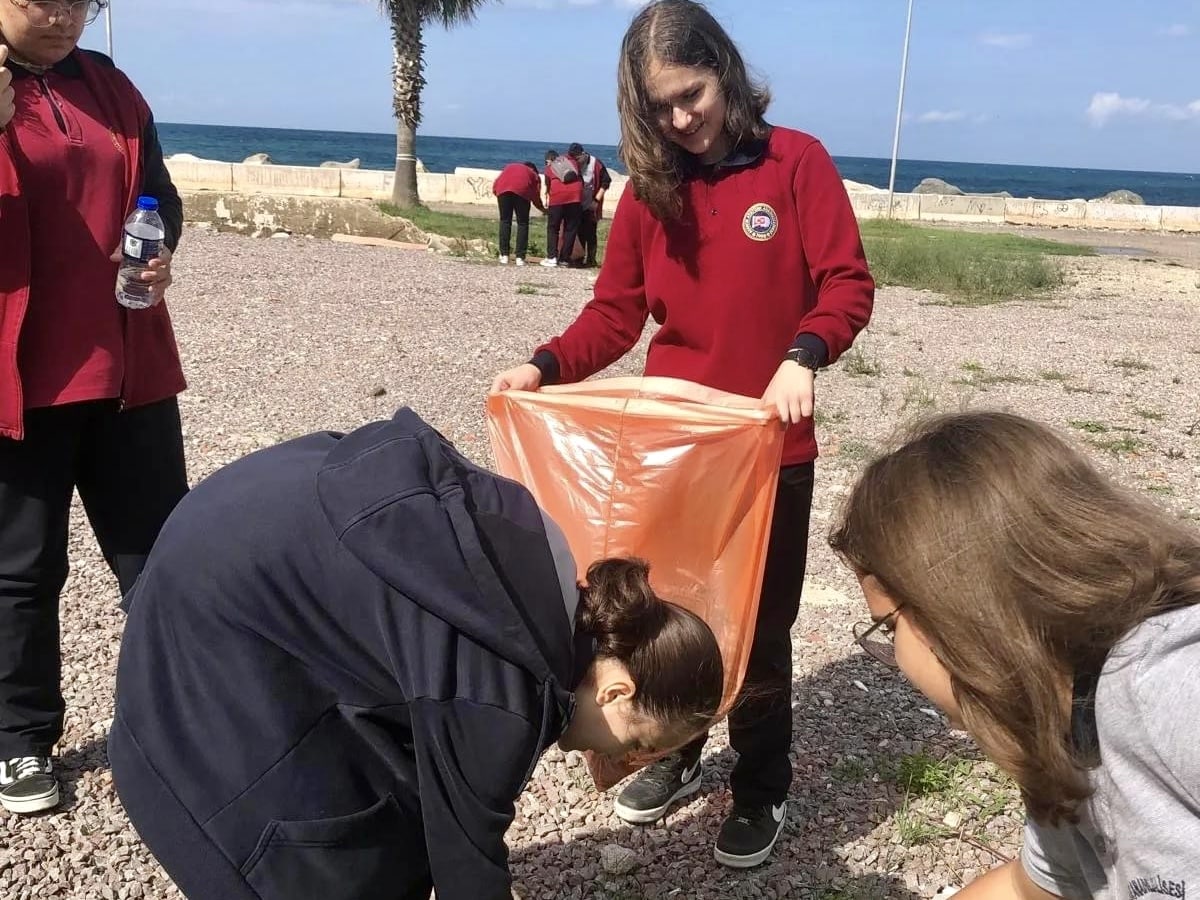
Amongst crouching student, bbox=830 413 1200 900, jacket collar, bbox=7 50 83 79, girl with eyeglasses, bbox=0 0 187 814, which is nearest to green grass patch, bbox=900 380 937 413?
girl with eyeglasses, bbox=0 0 187 814

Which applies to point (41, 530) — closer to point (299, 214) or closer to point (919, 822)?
point (919, 822)

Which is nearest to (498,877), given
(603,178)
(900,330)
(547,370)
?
(547,370)

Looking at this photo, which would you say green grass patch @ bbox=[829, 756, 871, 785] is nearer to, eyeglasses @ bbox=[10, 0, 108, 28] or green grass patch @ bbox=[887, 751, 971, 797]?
green grass patch @ bbox=[887, 751, 971, 797]

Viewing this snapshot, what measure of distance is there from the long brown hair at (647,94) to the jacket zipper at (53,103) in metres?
1.26

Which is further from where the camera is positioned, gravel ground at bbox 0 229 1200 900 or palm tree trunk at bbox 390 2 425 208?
palm tree trunk at bbox 390 2 425 208

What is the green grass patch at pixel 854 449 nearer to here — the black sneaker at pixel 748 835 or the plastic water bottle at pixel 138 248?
the black sneaker at pixel 748 835

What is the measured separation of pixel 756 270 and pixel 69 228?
1584 millimetres

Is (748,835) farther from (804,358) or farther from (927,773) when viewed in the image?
(804,358)

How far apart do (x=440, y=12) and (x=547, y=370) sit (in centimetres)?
2057

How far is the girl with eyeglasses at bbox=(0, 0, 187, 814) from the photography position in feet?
8.07

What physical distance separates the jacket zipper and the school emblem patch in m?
1.55

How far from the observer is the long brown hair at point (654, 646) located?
1.76 m

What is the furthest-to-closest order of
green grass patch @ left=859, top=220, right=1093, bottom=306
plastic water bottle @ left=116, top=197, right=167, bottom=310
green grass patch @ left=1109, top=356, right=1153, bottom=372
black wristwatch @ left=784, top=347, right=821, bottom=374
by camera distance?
green grass patch @ left=859, top=220, right=1093, bottom=306, green grass patch @ left=1109, top=356, right=1153, bottom=372, plastic water bottle @ left=116, top=197, right=167, bottom=310, black wristwatch @ left=784, top=347, right=821, bottom=374

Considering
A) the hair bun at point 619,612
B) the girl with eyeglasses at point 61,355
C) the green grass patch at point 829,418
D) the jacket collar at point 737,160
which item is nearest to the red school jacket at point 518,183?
the green grass patch at point 829,418
